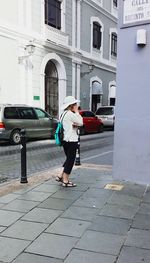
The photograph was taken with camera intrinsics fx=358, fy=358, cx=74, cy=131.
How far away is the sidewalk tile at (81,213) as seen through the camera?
15.5ft

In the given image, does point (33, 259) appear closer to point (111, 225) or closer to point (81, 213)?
point (111, 225)

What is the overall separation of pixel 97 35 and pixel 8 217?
2456 centimetres

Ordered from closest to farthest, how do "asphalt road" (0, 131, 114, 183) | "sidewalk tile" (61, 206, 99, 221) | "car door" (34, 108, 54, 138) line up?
"sidewalk tile" (61, 206, 99, 221) → "asphalt road" (0, 131, 114, 183) → "car door" (34, 108, 54, 138)

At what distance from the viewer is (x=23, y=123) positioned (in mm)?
14938

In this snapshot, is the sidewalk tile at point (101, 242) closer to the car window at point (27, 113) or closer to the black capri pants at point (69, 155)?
the black capri pants at point (69, 155)

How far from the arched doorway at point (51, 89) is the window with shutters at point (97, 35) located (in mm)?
6392

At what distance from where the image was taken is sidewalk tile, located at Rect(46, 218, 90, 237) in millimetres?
4215

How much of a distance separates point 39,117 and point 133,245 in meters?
12.6

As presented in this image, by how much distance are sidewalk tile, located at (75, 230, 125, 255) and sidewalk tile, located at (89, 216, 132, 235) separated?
126mm

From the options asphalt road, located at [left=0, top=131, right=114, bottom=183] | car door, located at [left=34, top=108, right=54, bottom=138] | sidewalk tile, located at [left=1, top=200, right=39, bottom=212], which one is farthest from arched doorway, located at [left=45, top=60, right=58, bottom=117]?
sidewalk tile, located at [left=1, top=200, right=39, bottom=212]

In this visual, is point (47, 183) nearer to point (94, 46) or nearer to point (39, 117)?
point (39, 117)

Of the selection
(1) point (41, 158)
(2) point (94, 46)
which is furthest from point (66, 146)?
(2) point (94, 46)

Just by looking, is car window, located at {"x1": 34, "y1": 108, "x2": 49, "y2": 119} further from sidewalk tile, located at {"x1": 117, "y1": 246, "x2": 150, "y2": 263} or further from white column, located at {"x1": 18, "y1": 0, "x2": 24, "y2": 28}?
sidewalk tile, located at {"x1": 117, "y1": 246, "x2": 150, "y2": 263}

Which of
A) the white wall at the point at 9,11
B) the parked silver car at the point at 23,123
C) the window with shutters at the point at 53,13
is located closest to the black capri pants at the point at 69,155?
the parked silver car at the point at 23,123
